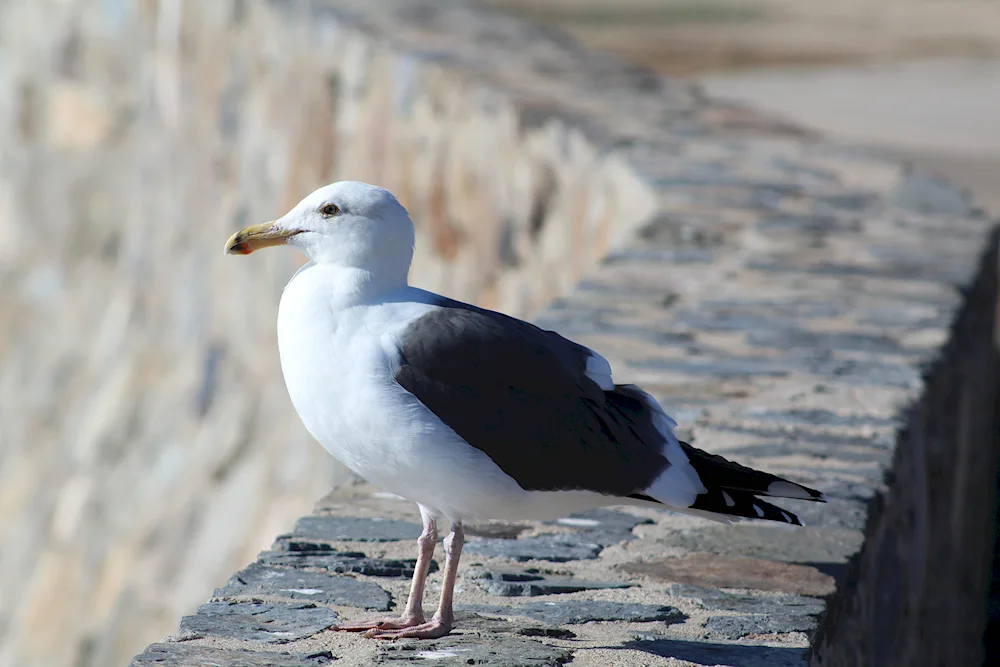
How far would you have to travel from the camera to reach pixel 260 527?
6.19 meters

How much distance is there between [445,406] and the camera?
6.84 feet

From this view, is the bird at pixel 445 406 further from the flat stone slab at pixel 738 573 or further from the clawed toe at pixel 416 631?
the flat stone slab at pixel 738 573

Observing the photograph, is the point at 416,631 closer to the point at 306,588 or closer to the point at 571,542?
the point at 306,588

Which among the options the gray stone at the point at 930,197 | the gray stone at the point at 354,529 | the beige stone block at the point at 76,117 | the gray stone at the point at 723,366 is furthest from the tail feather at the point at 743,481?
the beige stone block at the point at 76,117

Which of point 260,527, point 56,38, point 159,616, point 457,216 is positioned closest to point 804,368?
point 457,216

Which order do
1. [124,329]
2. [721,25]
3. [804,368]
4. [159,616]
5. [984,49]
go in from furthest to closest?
[721,25] < [984,49] < [124,329] < [159,616] < [804,368]

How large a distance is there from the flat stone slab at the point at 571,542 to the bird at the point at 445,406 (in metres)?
0.40

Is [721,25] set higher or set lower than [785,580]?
higher

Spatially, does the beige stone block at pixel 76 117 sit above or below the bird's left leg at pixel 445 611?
above

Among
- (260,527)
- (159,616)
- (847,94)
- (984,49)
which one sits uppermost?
(984,49)

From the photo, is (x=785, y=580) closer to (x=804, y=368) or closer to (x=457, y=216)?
(x=804, y=368)

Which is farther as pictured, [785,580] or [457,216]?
[457,216]

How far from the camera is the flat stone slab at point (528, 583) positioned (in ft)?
8.23

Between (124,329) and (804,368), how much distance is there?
4.67 metres
